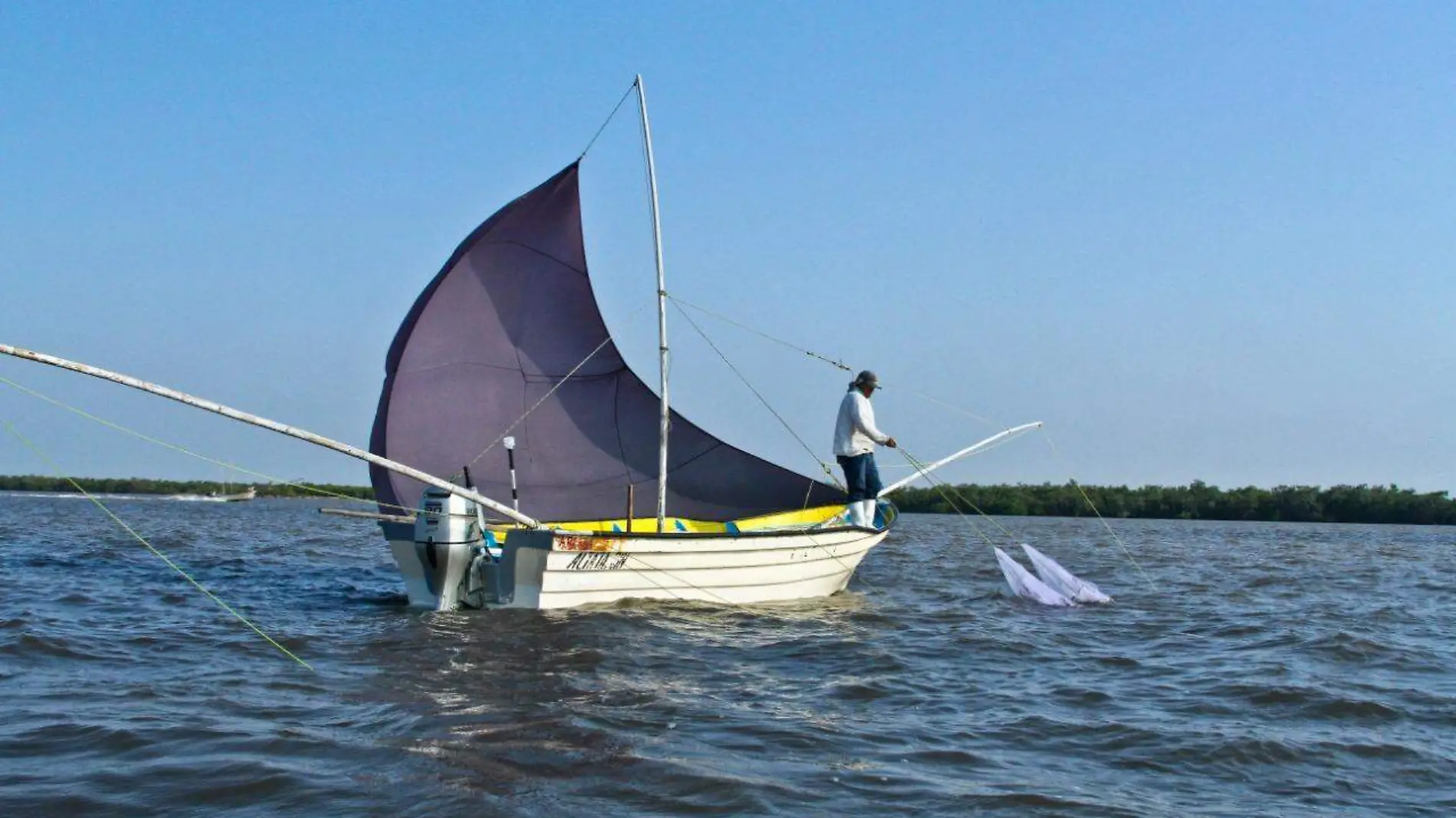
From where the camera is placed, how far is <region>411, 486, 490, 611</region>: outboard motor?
12.4 meters

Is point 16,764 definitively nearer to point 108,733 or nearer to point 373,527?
point 108,733

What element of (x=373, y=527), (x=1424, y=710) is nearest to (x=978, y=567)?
(x=1424, y=710)

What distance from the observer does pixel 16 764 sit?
5.97 meters

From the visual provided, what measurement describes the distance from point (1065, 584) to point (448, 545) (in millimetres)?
8005

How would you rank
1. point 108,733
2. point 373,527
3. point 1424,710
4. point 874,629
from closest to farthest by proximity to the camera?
point 108,733 → point 1424,710 → point 874,629 → point 373,527

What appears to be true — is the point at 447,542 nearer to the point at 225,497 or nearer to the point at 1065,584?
the point at 1065,584

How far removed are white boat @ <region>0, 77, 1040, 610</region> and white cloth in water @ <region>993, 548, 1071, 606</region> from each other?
5.40 feet

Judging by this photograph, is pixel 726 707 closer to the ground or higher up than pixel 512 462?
closer to the ground

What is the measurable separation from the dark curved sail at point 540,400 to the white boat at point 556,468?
2 cm

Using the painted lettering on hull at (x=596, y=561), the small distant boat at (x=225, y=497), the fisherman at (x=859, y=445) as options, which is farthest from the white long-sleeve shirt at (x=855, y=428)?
the small distant boat at (x=225, y=497)

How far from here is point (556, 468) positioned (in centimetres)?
1547

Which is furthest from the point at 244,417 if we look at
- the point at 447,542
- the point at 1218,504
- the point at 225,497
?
the point at 225,497

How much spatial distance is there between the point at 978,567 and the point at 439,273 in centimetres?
1142

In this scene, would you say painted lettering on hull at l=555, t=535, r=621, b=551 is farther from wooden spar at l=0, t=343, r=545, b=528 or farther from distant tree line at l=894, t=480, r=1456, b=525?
distant tree line at l=894, t=480, r=1456, b=525
